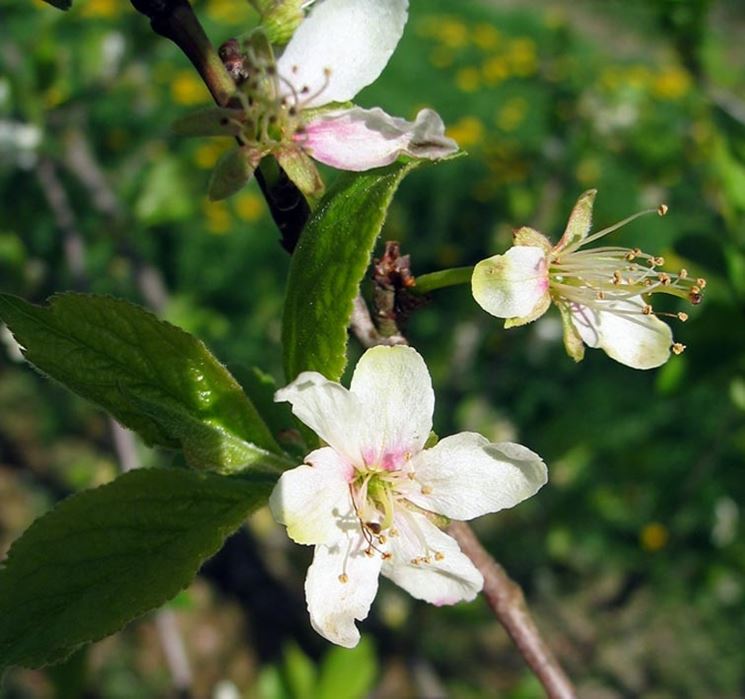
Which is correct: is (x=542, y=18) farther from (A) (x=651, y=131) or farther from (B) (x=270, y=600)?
(B) (x=270, y=600)

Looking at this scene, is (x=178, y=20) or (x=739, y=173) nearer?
(x=178, y=20)

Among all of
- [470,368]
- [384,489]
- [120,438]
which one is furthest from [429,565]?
[470,368]

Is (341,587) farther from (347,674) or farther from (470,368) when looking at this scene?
(470,368)

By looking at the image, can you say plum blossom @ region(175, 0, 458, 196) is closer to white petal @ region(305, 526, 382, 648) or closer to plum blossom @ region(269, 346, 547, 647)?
plum blossom @ region(269, 346, 547, 647)

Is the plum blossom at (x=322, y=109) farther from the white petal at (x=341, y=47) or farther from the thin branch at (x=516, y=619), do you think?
the thin branch at (x=516, y=619)

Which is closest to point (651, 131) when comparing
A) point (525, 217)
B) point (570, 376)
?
point (525, 217)

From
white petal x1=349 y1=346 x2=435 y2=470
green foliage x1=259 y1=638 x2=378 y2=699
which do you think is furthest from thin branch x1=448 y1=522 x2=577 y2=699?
green foliage x1=259 y1=638 x2=378 y2=699
